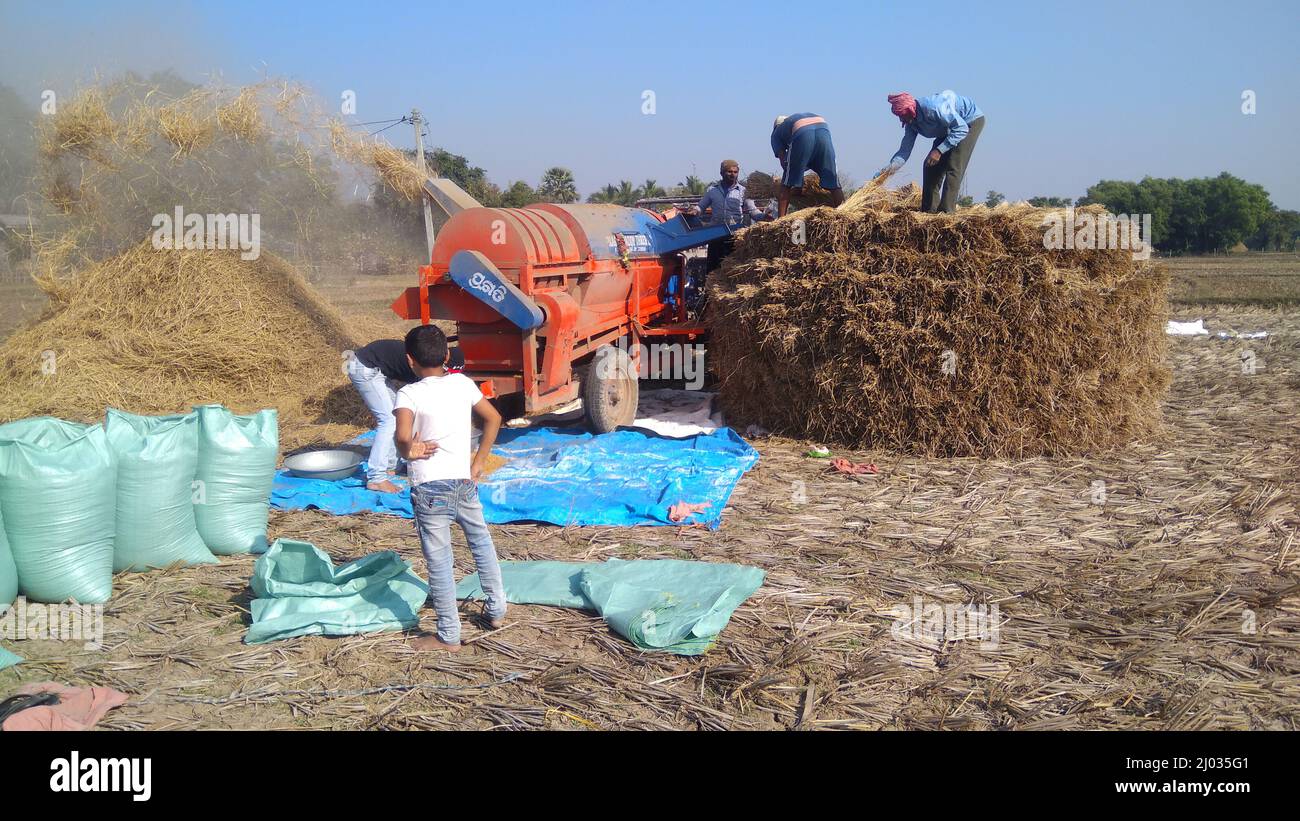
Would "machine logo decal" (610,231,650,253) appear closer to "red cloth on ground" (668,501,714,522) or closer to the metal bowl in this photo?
the metal bowl

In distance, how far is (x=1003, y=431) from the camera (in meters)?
7.68

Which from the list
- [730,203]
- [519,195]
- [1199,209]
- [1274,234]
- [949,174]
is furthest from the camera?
[1274,234]

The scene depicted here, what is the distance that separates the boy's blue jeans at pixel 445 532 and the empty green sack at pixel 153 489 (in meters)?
1.82

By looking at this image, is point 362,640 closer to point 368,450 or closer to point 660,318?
point 368,450

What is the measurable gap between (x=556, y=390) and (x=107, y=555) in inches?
149

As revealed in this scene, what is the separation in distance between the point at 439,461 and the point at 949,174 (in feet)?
20.9

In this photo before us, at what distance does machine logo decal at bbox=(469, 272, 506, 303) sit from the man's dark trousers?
438 centimetres

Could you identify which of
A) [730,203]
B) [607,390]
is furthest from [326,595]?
[730,203]

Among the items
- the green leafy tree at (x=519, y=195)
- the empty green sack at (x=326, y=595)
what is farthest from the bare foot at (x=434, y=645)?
the green leafy tree at (x=519, y=195)

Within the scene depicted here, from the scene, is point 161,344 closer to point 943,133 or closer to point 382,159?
point 382,159

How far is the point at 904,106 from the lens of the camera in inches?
326

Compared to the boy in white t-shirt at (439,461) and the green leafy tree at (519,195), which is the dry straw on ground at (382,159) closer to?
the boy in white t-shirt at (439,461)

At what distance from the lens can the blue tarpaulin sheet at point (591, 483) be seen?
632cm

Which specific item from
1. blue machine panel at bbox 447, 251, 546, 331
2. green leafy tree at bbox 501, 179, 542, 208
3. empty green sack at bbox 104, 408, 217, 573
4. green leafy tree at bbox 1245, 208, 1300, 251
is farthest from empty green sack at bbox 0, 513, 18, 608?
green leafy tree at bbox 1245, 208, 1300, 251
